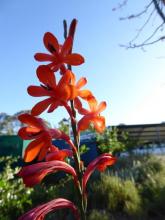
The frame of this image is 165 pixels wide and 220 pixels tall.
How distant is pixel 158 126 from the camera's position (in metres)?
14.5

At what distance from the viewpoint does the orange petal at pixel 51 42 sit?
2.77 feet

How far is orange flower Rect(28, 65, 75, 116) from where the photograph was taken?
0.78 m

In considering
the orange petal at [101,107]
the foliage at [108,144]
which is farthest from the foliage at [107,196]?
the orange petal at [101,107]

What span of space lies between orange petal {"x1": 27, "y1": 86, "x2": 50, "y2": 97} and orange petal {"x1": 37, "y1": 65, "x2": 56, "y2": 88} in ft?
0.10

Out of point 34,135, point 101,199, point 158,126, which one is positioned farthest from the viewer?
point 158,126

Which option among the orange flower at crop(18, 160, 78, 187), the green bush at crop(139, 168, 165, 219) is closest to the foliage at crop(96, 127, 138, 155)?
the green bush at crop(139, 168, 165, 219)

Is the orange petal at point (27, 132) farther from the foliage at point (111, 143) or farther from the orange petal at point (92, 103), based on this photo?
the foliage at point (111, 143)

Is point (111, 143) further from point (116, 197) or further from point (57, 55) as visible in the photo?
point (57, 55)

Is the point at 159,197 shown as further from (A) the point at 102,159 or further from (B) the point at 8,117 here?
(B) the point at 8,117

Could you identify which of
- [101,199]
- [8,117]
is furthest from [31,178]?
[8,117]

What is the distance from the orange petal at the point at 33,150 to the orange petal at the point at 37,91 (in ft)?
0.38

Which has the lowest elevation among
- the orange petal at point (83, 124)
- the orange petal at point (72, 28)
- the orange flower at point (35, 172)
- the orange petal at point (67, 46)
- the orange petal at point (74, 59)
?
the orange flower at point (35, 172)

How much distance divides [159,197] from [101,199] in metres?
1.22

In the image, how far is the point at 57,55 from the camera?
861 millimetres
